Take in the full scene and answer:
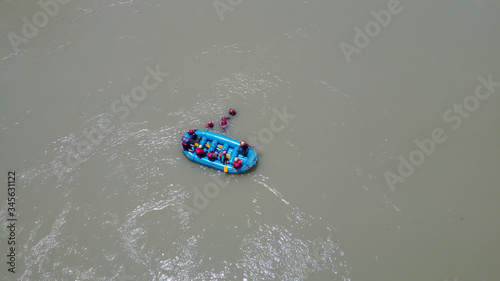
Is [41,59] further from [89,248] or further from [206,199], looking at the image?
[206,199]

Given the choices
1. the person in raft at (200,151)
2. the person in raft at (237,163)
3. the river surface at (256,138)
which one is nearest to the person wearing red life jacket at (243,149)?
the person in raft at (237,163)

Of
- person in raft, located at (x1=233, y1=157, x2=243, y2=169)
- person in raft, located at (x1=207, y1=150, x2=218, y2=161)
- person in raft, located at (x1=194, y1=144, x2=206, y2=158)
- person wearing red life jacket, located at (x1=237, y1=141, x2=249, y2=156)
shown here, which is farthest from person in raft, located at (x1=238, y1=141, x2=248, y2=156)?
person in raft, located at (x1=194, y1=144, x2=206, y2=158)

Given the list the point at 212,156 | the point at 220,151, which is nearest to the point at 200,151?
the point at 212,156

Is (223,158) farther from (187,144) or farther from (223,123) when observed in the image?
(223,123)

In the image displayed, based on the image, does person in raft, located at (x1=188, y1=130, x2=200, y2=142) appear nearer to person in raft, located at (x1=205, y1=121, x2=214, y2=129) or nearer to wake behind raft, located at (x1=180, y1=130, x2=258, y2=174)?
wake behind raft, located at (x1=180, y1=130, x2=258, y2=174)

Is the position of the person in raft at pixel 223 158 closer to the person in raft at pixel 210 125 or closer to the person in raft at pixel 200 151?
the person in raft at pixel 200 151

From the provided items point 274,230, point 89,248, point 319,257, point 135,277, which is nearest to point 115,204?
point 89,248
